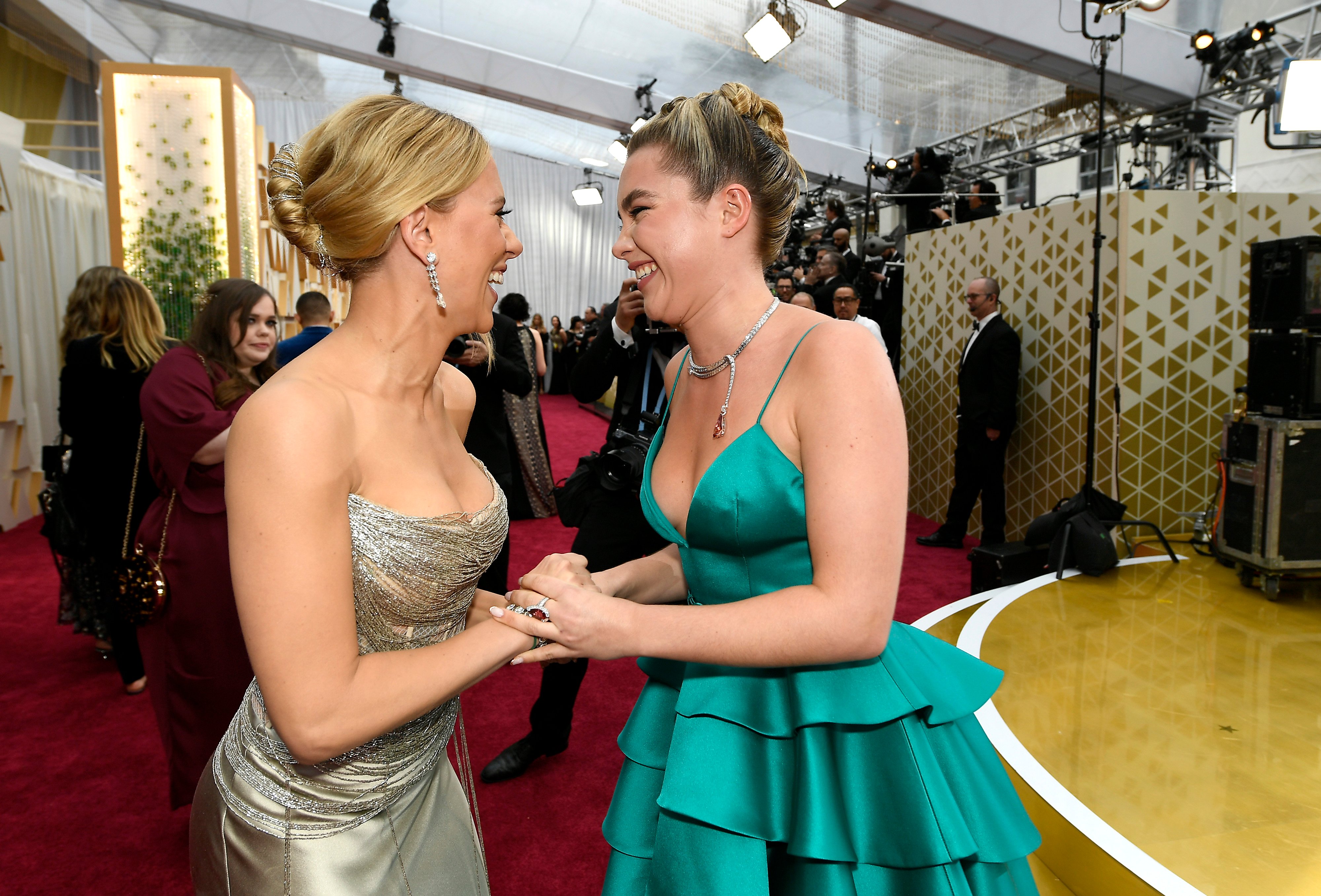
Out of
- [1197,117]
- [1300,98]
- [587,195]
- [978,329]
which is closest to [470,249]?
[978,329]

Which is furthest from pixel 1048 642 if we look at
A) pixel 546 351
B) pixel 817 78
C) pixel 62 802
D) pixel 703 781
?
pixel 546 351

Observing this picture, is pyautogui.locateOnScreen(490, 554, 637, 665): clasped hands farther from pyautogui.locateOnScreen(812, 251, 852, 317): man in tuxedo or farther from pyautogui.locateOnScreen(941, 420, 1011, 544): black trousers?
pyautogui.locateOnScreen(812, 251, 852, 317): man in tuxedo

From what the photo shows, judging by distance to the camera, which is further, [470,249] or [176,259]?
[176,259]

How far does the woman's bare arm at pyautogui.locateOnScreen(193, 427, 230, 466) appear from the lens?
8.81ft

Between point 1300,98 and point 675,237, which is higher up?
point 1300,98

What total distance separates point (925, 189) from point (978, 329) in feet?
9.77

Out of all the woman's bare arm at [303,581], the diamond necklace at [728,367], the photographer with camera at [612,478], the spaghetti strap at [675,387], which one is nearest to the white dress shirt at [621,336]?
the photographer with camera at [612,478]

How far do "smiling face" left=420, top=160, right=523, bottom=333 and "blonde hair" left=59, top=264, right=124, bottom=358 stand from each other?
3157 millimetres

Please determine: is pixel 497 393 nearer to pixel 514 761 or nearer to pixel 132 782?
pixel 514 761

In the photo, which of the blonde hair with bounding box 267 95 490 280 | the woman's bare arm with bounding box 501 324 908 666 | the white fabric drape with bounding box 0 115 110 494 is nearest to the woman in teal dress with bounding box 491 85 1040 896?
the woman's bare arm with bounding box 501 324 908 666

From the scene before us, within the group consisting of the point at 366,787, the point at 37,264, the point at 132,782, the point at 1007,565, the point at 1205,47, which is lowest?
the point at 132,782

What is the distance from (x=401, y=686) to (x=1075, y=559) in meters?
4.07

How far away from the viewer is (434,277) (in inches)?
48.3

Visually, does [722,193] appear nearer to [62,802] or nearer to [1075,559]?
[62,802]
